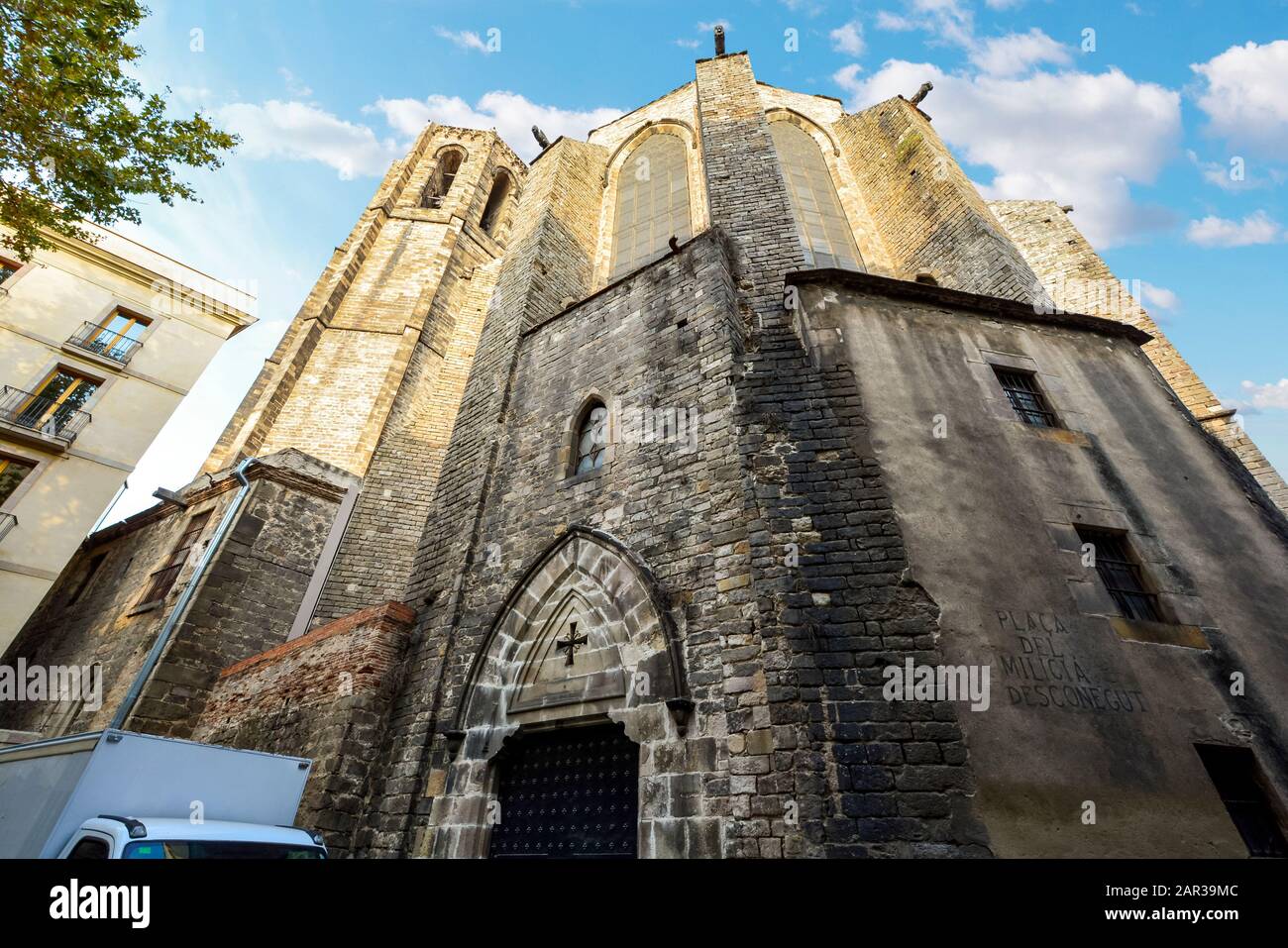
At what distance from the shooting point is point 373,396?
15320mm

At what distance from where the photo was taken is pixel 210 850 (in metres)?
3.98

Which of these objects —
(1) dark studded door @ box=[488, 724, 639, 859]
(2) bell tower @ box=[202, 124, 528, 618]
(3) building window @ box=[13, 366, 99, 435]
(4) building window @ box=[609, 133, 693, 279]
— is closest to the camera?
(1) dark studded door @ box=[488, 724, 639, 859]

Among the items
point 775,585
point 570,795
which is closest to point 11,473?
point 570,795

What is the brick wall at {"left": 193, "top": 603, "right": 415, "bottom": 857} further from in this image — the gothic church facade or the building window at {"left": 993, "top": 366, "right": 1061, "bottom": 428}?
the building window at {"left": 993, "top": 366, "right": 1061, "bottom": 428}

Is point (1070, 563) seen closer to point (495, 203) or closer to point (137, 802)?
point (137, 802)

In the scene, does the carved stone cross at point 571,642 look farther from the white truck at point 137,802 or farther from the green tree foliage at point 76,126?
the green tree foliage at point 76,126

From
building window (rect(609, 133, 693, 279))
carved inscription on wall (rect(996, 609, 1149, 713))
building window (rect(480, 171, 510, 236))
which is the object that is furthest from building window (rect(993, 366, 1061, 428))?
building window (rect(480, 171, 510, 236))

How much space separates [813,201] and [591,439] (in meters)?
7.50

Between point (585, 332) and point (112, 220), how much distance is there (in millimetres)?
6178

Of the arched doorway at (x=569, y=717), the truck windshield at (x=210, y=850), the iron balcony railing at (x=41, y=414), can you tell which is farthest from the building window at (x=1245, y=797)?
the iron balcony railing at (x=41, y=414)

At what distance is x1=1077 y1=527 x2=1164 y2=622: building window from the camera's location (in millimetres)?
5094

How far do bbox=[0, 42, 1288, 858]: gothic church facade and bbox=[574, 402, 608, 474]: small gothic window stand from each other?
0.06 meters

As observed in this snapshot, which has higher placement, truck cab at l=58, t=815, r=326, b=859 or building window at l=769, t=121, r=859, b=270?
building window at l=769, t=121, r=859, b=270

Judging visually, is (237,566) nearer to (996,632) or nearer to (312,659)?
(312,659)
